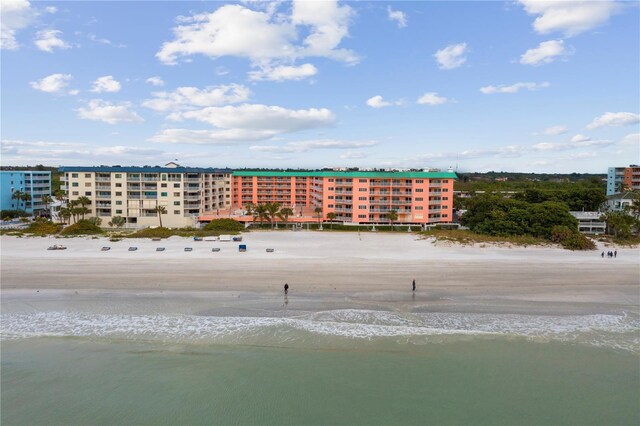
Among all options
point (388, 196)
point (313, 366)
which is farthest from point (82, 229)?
point (313, 366)

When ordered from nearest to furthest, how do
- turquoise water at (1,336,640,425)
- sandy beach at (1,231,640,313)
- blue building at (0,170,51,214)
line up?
turquoise water at (1,336,640,425)
sandy beach at (1,231,640,313)
blue building at (0,170,51,214)

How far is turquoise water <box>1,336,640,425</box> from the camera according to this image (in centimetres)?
1769

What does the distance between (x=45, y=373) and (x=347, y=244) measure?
34.8 metres

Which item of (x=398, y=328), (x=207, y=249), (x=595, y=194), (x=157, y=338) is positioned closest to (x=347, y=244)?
(x=207, y=249)

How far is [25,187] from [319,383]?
291 ft

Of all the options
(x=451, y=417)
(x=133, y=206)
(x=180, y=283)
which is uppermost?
(x=133, y=206)

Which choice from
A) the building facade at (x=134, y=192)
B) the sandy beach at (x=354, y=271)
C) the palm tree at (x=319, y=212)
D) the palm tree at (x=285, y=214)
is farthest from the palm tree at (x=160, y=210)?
the palm tree at (x=319, y=212)

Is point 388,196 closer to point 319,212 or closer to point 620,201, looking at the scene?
point 319,212

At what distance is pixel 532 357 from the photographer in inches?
876

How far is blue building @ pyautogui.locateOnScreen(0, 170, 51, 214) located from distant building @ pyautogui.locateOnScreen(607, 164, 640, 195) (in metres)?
122

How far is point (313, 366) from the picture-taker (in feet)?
69.3

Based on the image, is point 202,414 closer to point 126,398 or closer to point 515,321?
point 126,398

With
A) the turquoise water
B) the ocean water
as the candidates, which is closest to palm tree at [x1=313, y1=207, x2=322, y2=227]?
the ocean water

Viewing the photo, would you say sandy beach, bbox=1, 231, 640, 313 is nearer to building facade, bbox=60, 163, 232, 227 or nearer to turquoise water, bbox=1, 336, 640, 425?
turquoise water, bbox=1, 336, 640, 425
